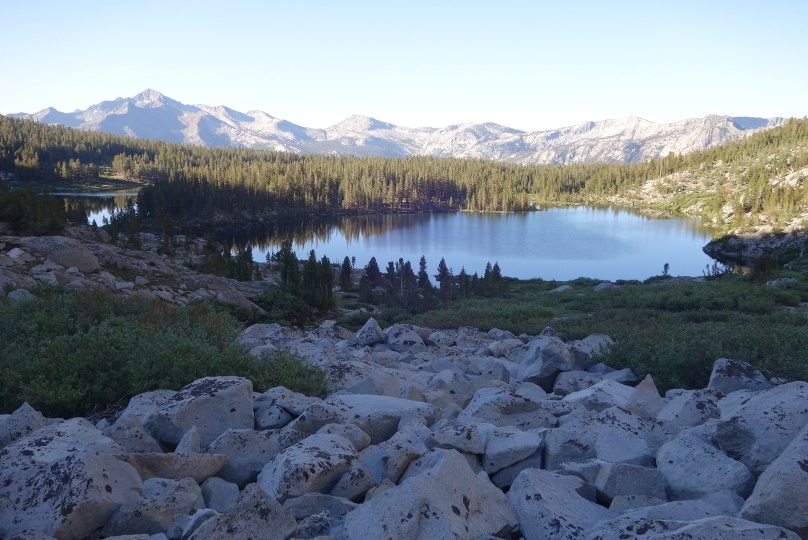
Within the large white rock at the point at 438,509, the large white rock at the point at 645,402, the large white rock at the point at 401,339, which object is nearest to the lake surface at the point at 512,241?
the large white rock at the point at 401,339

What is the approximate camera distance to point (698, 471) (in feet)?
13.3

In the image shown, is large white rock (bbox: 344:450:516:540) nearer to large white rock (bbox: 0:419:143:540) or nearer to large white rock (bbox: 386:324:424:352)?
large white rock (bbox: 0:419:143:540)

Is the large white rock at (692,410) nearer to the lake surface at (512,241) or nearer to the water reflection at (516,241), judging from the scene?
the lake surface at (512,241)

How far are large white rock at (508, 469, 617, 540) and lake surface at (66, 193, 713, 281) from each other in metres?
46.8

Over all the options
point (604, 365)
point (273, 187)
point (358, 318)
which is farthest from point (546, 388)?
point (273, 187)

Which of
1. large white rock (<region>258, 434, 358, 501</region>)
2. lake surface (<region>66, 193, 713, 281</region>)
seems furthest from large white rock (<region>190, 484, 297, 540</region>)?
lake surface (<region>66, 193, 713, 281</region>)

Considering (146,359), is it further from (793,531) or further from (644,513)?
(793,531)

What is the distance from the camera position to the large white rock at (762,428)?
4.08 meters

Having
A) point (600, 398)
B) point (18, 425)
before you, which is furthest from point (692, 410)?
point (18, 425)

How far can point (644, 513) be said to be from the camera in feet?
10.7

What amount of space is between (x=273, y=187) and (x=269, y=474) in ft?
368

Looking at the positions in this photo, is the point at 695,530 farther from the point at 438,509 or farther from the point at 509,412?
the point at 509,412

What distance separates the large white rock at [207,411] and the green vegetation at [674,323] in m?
6.33

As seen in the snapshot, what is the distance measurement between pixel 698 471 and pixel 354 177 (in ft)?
444
